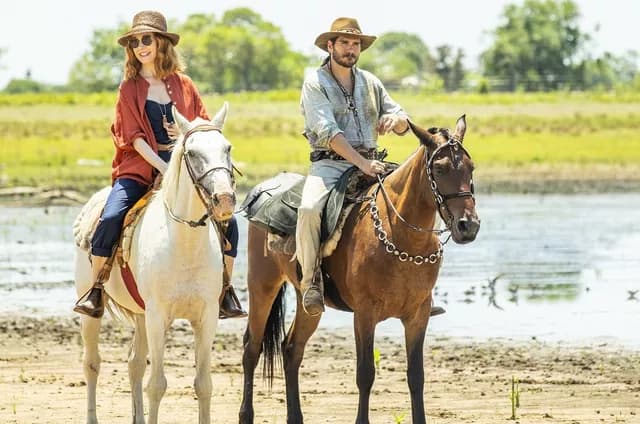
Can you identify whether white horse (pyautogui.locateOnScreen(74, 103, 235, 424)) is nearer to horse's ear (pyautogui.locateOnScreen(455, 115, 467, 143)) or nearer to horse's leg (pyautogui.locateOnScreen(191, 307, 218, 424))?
horse's leg (pyautogui.locateOnScreen(191, 307, 218, 424))

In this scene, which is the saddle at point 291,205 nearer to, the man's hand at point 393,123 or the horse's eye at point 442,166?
the man's hand at point 393,123

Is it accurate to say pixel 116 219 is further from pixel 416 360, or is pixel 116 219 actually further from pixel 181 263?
pixel 416 360

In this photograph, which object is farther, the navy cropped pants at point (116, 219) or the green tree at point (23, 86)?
the green tree at point (23, 86)

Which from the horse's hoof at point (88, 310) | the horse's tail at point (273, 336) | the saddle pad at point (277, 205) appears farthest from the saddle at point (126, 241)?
the horse's tail at point (273, 336)

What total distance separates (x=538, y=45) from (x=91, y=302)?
92.9m

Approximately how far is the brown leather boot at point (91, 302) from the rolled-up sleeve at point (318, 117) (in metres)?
1.70

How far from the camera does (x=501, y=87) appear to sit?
8738 cm

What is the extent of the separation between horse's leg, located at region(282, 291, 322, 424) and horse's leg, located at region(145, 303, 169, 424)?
4.44ft

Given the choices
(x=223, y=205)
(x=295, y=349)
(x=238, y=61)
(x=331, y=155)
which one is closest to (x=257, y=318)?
(x=295, y=349)

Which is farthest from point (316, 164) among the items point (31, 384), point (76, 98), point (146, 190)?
point (76, 98)

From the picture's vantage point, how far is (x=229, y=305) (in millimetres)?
9031

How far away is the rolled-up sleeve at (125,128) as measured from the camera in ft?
29.7

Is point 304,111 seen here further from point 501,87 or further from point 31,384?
point 501,87

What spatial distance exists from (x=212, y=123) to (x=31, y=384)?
3843 mm
